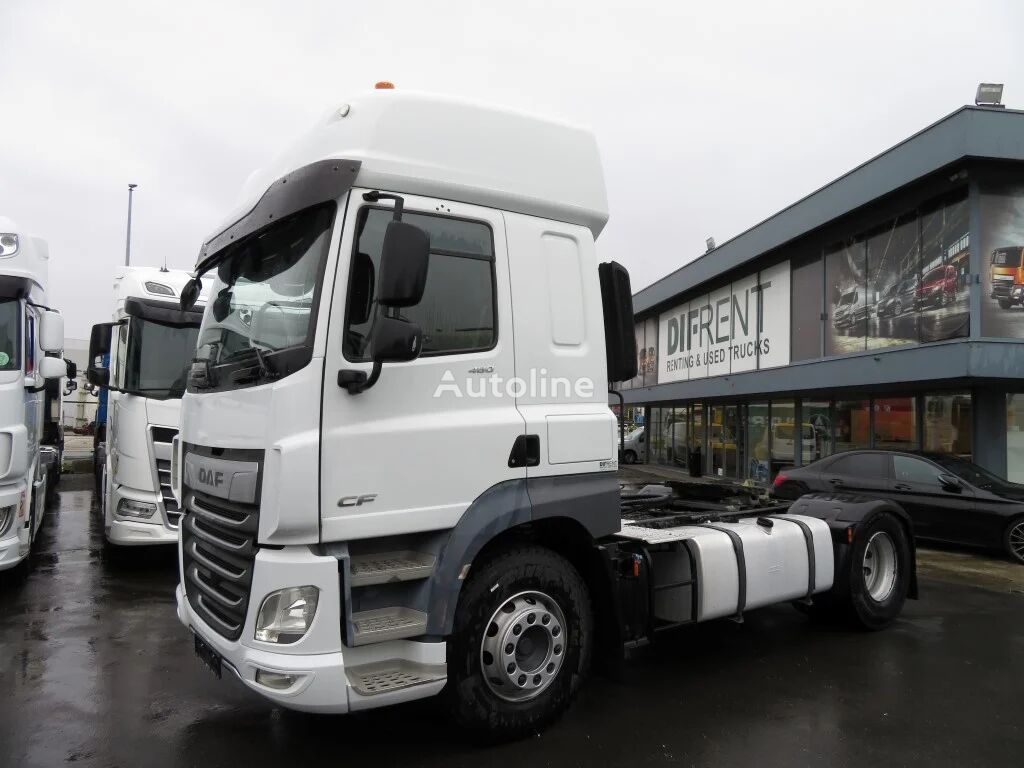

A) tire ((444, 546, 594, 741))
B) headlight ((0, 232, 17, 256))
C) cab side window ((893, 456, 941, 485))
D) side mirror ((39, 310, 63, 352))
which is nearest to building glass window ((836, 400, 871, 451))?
cab side window ((893, 456, 941, 485))

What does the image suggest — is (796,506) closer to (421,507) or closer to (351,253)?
(421,507)

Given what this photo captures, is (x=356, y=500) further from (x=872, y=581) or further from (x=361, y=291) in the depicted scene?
(x=872, y=581)

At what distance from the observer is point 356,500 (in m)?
3.30

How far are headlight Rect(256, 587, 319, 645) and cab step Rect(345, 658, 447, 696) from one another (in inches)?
12.5

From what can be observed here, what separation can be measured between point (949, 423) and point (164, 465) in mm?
12801

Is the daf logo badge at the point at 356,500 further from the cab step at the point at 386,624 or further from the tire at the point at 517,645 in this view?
the tire at the point at 517,645

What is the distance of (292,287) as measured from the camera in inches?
138

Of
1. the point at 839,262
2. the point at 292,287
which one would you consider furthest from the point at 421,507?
the point at 839,262

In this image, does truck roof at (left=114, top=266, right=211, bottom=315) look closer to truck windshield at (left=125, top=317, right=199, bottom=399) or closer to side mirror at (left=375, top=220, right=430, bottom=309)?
truck windshield at (left=125, top=317, right=199, bottom=399)

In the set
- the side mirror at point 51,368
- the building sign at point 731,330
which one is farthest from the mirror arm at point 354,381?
the building sign at point 731,330

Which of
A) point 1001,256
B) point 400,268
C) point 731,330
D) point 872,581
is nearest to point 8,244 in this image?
point 400,268

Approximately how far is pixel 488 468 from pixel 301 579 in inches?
42.1

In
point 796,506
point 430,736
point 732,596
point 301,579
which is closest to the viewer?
point 301,579

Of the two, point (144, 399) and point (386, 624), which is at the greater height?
point (144, 399)
